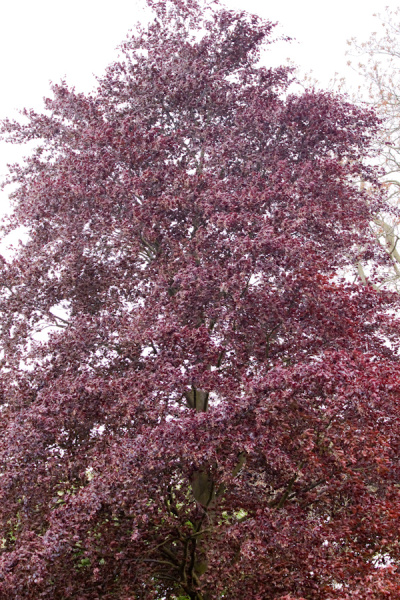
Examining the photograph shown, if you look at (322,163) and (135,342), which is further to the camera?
(322,163)

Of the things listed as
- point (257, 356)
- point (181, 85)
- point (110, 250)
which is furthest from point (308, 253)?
point (181, 85)

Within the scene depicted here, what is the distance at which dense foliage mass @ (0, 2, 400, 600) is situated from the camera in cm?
507

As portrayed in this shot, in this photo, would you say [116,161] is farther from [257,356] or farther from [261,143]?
[257,356]

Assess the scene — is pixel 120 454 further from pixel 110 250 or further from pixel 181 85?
pixel 181 85

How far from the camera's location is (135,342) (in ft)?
19.3

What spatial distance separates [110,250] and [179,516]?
381 cm

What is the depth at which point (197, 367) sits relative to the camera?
5574mm

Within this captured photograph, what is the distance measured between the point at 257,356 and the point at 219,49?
242 inches

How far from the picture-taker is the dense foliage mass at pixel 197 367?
16.6 ft

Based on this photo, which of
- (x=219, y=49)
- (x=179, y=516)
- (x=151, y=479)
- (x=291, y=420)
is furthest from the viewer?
(x=219, y=49)

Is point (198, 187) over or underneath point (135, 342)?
over

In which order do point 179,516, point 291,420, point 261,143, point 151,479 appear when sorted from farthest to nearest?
point 261,143 < point 179,516 < point 291,420 < point 151,479

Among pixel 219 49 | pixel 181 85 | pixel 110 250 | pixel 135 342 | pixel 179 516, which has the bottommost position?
pixel 179 516

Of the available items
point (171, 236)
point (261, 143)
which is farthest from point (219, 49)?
point (171, 236)
